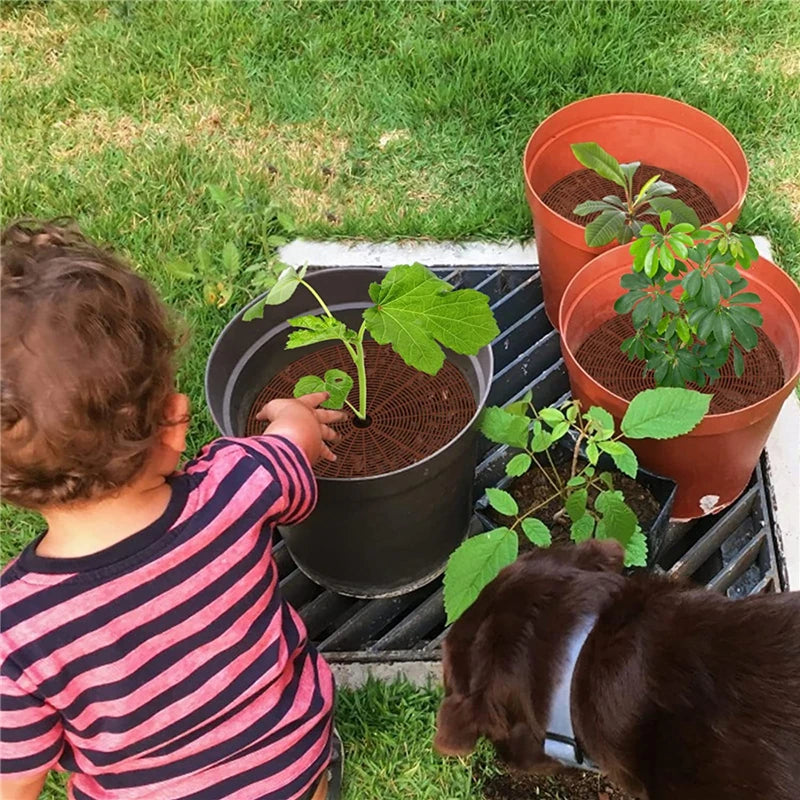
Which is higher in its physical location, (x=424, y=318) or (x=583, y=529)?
(x=424, y=318)

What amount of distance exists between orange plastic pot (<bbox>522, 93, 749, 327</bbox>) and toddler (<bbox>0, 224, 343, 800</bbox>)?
1.07 m

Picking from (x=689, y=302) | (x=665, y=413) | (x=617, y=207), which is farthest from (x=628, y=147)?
(x=665, y=413)

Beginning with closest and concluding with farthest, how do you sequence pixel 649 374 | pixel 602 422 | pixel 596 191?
pixel 602 422 < pixel 649 374 < pixel 596 191

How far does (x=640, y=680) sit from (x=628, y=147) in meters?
1.63

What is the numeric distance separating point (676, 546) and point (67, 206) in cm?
211

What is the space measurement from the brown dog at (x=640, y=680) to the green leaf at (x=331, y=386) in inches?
23.1

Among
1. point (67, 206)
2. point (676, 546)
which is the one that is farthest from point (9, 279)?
point (67, 206)

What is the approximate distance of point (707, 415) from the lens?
1.86 meters

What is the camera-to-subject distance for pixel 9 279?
119cm

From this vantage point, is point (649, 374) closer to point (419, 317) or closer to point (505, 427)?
point (505, 427)

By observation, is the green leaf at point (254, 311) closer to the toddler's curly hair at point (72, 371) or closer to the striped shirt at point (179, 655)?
the striped shirt at point (179, 655)

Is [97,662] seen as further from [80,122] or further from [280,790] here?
[80,122]

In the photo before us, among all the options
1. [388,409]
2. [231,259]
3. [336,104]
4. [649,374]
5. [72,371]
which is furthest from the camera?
[336,104]

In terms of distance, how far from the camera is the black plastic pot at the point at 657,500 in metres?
Result: 1.93
